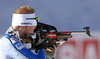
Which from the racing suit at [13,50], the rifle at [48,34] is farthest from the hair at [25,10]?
the rifle at [48,34]

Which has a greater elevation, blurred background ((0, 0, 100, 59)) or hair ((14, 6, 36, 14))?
hair ((14, 6, 36, 14))

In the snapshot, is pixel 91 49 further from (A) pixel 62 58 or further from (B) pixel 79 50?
(A) pixel 62 58

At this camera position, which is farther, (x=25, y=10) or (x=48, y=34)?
(x=48, y=34)

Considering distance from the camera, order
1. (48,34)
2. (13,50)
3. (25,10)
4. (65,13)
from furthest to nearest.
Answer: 1. (65,13)
2. (48,34)
3. (25,10)
4. (13,50)

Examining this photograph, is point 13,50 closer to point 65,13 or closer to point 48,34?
point 48,34

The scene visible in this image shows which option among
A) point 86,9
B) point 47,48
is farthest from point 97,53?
point 47,48

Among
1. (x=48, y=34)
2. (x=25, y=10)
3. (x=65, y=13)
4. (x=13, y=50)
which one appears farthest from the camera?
(x=65, y=13)

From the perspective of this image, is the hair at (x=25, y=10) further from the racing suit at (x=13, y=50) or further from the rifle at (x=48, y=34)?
the rifle at (x=48, y=34)

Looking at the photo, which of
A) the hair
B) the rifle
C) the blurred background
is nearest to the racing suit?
the hair

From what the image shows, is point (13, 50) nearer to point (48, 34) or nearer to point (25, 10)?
point (25, 10)

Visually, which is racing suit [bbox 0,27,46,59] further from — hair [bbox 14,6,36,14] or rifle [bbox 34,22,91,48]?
rifle [bbox 34,22,91,48]

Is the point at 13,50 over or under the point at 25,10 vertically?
under

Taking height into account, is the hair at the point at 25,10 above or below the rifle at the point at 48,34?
above

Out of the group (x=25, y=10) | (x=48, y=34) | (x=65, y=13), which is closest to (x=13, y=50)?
(x=25, y=10)
